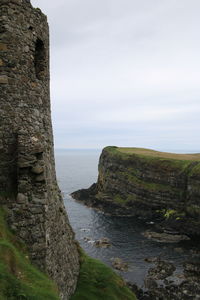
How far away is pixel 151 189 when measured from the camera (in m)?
95.6

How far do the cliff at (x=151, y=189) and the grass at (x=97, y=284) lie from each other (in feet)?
181

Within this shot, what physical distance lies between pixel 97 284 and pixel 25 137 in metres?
14.1

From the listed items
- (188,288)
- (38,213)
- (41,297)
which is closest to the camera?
(41,297)

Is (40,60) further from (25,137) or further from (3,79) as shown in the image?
(25,137)

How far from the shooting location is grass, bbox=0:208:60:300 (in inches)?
395

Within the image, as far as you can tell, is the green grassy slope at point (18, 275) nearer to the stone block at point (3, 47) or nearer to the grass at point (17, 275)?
the grass at point (17, 275)

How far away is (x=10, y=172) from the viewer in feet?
46.7

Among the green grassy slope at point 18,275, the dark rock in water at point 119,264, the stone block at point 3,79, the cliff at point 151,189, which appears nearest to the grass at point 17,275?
the green grassy slope at point 18,275

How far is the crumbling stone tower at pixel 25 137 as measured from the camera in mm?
13461

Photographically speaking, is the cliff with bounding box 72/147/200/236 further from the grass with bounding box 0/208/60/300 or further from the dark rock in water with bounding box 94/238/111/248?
the grass with bounding box 0/208/60/300

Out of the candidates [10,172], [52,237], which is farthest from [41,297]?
[10,172]

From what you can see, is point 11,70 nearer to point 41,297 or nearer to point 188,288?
point 41,297

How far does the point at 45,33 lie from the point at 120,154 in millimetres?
100232

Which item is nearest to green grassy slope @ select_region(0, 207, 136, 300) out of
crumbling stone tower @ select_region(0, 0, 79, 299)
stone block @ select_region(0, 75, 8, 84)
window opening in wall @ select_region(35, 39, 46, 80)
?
crumbling stone tower @ select_region(0, 0, 79, 299)
